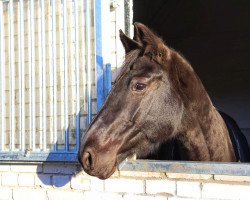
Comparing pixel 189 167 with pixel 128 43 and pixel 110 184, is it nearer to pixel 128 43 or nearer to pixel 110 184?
pixel 110 184

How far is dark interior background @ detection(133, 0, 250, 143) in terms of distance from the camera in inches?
256

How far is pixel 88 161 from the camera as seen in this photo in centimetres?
272

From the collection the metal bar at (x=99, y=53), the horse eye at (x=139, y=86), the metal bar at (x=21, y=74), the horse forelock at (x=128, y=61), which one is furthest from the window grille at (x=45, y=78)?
the horse eye at (x=139, y=86)

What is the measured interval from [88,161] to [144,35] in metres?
0.87

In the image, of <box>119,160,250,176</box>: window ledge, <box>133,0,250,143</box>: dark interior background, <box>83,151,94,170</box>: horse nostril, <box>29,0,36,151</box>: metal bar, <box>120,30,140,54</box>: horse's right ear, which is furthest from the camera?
<box>133,0,250,143</box>: dark interior background

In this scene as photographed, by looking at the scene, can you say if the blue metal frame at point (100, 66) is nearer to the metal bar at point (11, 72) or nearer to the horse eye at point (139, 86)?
the horse eye at point (139, 86)

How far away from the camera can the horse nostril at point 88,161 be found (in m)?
2.70

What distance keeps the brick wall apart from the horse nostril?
0.66m

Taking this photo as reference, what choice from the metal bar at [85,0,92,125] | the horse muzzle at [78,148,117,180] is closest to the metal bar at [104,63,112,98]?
the metal bar at [85,0,92,125]

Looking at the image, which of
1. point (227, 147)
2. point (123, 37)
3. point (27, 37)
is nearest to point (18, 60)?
point (27, 37)

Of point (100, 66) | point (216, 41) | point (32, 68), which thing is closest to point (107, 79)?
point (100, 66)

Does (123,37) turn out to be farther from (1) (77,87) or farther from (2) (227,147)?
(2) (227,147)

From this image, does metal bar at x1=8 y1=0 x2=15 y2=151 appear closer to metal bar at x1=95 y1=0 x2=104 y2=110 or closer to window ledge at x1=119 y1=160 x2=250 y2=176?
metal bar at x1=95 y1=0 x2=104 y2=110

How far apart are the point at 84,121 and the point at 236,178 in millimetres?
1305
